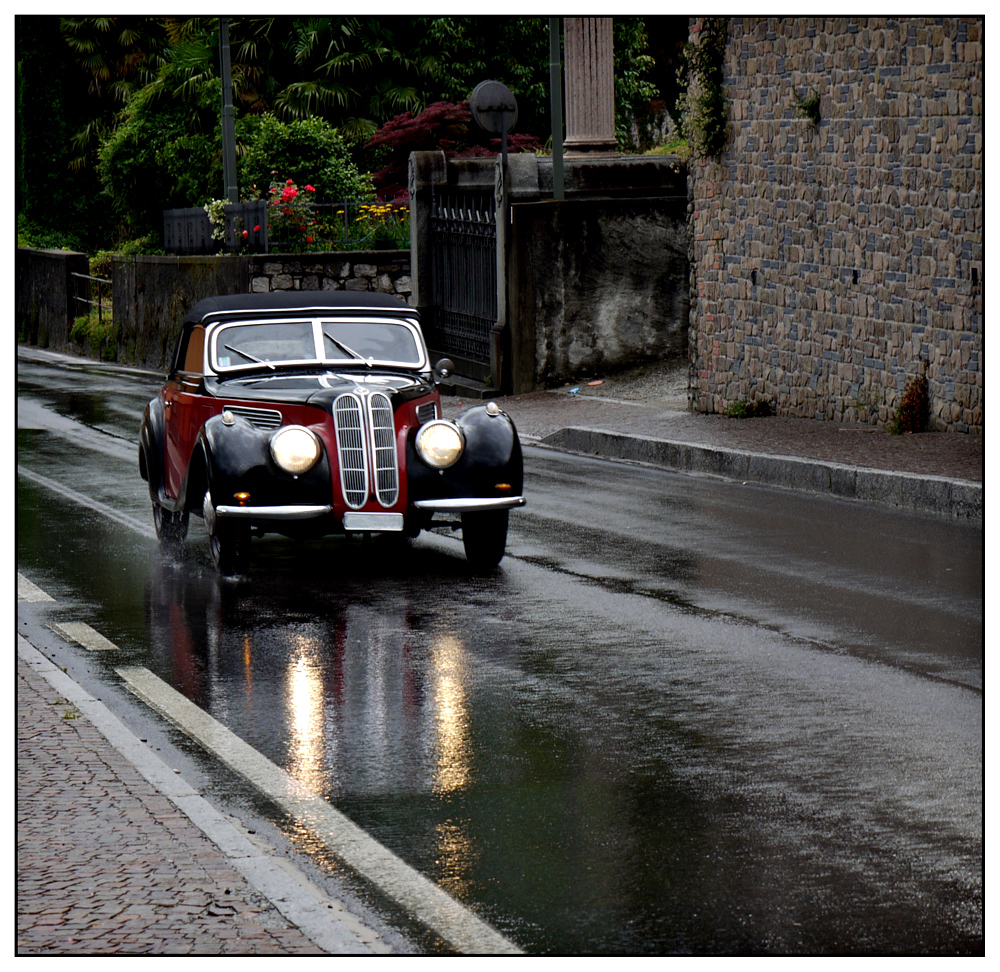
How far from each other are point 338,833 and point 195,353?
6.88 meters

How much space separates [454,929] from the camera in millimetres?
4633

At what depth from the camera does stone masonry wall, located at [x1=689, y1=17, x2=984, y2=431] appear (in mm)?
15133

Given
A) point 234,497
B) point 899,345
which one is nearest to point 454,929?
point 234,497

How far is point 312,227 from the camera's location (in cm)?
3159

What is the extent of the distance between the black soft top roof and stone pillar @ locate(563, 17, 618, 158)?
48.5ft

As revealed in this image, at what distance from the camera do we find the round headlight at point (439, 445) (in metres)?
10.4

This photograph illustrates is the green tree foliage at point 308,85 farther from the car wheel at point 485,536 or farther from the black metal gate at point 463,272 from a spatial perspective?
the car wheel at point 485,536

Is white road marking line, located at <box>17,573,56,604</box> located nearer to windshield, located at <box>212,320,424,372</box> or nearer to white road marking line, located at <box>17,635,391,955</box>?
windshield, located at <box>212,320,424,372</box>

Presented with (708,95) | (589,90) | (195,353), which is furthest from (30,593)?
(589,90)

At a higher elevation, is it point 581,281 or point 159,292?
point 159,292

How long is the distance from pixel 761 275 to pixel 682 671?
449 inches

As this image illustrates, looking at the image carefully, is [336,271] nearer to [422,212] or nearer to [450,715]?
[422,212]

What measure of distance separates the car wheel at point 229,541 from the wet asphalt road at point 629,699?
0.53 ft

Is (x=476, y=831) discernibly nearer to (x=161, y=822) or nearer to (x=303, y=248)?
(x=161, y=822)
